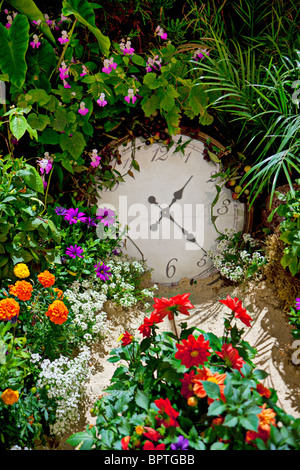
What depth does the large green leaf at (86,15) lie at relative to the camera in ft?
6.95

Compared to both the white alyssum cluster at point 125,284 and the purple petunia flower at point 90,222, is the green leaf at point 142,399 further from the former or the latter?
the purple petunia flower at point 90,222

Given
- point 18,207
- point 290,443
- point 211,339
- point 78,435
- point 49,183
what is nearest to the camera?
point 290,443

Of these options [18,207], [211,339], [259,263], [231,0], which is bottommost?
[211,339]

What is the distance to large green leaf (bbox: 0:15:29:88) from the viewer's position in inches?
84.4

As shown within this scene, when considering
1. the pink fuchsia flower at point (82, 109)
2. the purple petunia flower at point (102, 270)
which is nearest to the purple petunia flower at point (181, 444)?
the purple petunia flower at point (102, 270)

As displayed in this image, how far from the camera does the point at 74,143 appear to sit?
7.89 ft

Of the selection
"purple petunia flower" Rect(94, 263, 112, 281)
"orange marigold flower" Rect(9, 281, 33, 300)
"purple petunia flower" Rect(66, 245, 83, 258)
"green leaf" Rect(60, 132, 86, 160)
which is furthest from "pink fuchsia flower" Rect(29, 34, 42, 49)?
"orange marigold flower" Rect(9, 281, 33, 300)

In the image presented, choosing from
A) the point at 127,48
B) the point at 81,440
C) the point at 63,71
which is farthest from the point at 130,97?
the point at 81,440

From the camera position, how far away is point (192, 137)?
8.70 ft

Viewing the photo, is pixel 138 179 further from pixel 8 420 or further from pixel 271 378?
pixel 8 420

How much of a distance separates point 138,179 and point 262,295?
3.28 feet

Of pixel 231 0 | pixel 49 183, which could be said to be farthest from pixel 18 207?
pixel 231 0

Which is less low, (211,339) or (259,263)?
(259,263)

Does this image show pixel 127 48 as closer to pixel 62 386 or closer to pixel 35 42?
pixel 35 42
